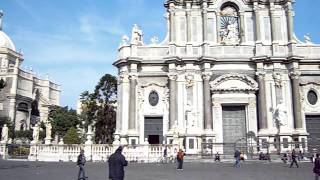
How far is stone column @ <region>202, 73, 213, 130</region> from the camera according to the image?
3097 cm

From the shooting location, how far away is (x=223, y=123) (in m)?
32.4

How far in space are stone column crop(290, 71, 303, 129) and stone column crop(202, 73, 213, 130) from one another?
678 centimetres

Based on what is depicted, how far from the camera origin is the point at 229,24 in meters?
34.2

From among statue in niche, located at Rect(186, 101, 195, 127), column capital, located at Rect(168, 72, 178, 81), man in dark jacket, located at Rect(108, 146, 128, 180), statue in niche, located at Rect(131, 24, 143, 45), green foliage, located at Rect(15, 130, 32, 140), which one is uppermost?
statue in niche, located at Rect(131, 24, 143, 45)

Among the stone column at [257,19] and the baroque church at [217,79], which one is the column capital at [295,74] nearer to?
the baroque church at [217,79]

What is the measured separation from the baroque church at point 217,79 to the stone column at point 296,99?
0.26 ft

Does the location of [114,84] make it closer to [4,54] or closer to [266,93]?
[266,93]

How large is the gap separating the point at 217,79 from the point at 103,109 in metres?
17.1

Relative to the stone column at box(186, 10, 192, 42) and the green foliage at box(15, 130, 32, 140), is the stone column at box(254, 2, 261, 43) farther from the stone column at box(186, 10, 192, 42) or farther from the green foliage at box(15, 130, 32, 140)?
the green foliage at box(15, 130, 32, 140)

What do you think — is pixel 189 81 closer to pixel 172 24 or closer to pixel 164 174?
pixel 172 24

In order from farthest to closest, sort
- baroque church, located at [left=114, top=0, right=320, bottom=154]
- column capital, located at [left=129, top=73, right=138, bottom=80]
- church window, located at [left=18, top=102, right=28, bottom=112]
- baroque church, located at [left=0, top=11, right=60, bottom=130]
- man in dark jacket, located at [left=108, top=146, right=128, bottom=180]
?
church window, located at [left=18, top=102, right=28, bottom=112] → baroque church, located at [left=0, top=11, right=60, bottom=130] → column capital, located at [left=129, top=73, right=138, bottom=80] → baroque church, located at [left=114, top=0, right=320, bottom=154] → man in dark jacket, located at [left=108, top=146, right=128, bottom=180]

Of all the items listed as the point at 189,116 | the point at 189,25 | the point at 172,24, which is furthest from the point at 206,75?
the point at 172,24

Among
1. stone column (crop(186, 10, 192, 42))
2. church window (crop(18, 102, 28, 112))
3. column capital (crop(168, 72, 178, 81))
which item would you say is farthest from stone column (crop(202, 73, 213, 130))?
church window (crop(18, 102, 28, 112))

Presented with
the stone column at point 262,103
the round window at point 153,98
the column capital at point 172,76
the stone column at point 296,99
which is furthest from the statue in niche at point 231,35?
the round window at point 153,98
